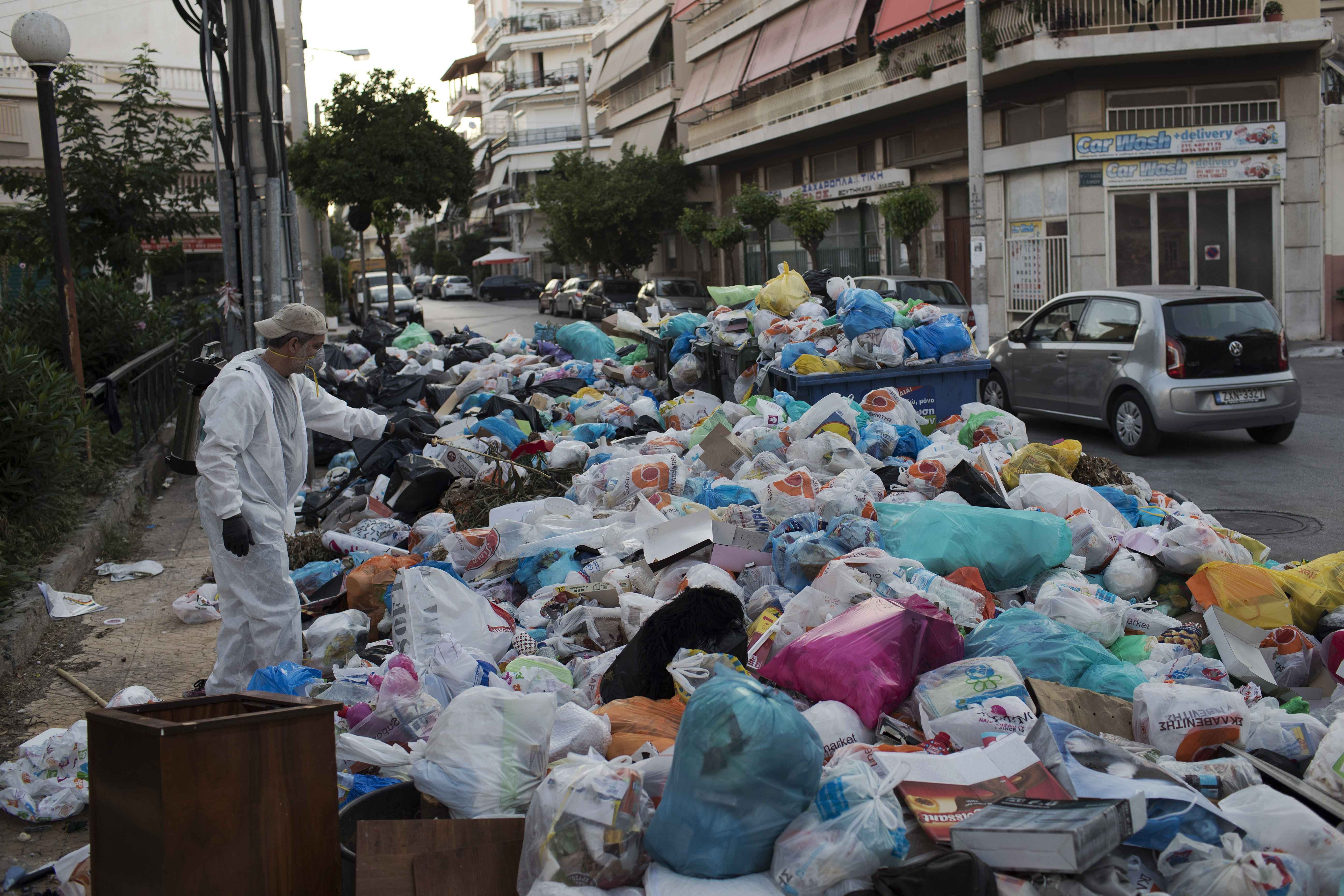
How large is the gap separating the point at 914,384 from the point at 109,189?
931 centimetres

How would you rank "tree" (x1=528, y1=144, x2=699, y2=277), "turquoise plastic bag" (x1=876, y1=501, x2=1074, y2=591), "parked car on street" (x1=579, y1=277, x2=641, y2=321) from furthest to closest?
1. "tree" (x1=528, y1=144, x2=699, y2=277)
2. "parked car on street" (x1=579, y1=277, x2=641, y2=321)
3. "turquoise plastic bag" (x1=876, y1=501, x2=1074, y2=591)

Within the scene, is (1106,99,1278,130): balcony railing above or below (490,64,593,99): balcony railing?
below

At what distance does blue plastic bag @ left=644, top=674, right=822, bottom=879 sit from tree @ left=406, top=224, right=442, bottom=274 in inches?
3527

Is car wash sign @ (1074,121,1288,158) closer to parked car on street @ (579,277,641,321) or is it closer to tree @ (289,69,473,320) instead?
parked car on street @ (579,277,641,321)

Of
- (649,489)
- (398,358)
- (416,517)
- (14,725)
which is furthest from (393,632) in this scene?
(398,358)

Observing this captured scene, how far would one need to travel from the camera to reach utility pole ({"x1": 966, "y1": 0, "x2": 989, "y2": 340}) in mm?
17672

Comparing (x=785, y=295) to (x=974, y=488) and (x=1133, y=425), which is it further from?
(x=974, y=488)

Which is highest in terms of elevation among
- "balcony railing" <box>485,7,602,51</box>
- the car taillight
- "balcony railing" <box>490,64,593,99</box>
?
"balcony railing" <box>485,7,602,51</box>

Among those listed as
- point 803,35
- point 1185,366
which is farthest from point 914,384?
point 803,35

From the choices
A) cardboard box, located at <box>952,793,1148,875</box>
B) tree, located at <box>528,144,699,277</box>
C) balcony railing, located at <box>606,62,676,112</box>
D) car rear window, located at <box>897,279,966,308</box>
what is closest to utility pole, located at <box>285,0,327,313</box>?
car rear window, located at <box>897,279,966,308</box>

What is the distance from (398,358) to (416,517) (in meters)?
7.51

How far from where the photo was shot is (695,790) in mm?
2670

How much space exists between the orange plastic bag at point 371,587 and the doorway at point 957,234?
66.8 ft

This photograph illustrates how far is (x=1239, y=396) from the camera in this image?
9.42 m
